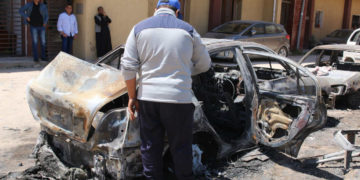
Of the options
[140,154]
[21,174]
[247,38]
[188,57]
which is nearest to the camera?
[188,57]

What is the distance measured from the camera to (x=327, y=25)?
80.0 ft

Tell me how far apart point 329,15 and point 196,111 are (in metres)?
22.6

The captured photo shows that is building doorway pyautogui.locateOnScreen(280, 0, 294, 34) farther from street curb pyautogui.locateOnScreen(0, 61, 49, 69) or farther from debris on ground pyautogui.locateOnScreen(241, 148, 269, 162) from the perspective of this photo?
debris on ground pyautogui.locateOnScreen(241, 148, 269, 162)

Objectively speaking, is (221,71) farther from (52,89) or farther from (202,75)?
(52,89)

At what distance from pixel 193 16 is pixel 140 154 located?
12.8 meters

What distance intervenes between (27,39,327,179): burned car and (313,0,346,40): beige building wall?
19460 mm

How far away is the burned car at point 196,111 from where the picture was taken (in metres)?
3.58

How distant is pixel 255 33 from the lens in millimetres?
14219

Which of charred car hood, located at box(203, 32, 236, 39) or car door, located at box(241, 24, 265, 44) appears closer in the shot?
charred car hood, located at box(203, 32, 236, 39)

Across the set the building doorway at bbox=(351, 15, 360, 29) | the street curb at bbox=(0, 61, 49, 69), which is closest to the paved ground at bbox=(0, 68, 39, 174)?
the street curb at bbox=(0, 61, 49, 69)

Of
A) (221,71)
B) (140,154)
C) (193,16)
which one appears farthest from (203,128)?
(193,16)

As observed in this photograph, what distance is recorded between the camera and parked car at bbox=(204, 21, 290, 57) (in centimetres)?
1395

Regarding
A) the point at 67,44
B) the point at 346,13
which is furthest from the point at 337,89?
the point at 346,13

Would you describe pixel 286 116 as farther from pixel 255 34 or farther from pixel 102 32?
pixel 255 34
